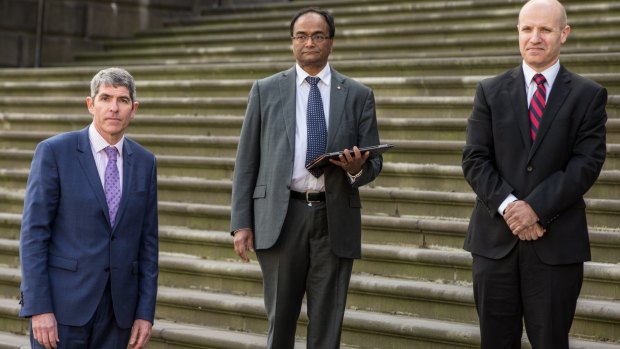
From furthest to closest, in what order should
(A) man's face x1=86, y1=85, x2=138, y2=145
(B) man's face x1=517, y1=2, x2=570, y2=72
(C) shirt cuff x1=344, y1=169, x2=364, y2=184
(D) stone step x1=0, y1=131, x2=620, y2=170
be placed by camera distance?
(D) stone step x1=0, y1=131, x2=620, y2=170
(C) shirt cuff x1=344, y1=169, x2=364, y2=184
(B) man's face x1=517, y1=2, x2=570, y2=72
(A) man's face x1=86, y1=85, x2=138, y2=145

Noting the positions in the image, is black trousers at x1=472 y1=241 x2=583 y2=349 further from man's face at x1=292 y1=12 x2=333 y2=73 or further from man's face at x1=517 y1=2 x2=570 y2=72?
man's face at x1=292 y1=12 x2=333 y2=73

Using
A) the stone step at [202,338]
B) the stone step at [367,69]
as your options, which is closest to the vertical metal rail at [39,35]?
the stone step at [367,69]

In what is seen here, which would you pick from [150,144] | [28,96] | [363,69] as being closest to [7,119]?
[28,96]

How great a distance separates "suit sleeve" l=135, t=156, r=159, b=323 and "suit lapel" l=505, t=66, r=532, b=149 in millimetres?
1467

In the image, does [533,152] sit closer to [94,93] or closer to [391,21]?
[94,93]

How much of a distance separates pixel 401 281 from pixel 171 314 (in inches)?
57.7

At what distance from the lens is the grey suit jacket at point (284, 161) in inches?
189

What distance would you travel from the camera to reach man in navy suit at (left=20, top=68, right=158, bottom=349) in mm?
4027

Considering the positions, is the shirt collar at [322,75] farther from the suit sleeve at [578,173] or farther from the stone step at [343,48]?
the stone step at [343,48]

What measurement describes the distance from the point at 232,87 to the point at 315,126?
4.26 m

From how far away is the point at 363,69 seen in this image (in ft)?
28.5

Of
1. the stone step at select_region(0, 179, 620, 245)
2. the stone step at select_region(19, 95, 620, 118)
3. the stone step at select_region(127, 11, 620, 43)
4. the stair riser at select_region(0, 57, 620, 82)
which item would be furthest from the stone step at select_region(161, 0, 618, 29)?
the stone step at select_region(0, 179, 620, 245)

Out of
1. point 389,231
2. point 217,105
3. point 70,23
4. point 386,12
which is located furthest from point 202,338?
point 70,23

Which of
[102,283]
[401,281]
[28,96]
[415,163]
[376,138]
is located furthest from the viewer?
[28,96]
